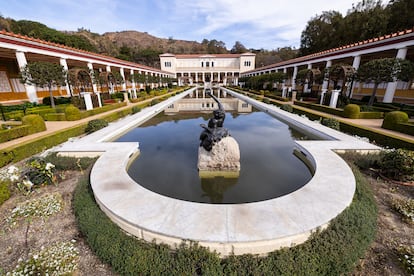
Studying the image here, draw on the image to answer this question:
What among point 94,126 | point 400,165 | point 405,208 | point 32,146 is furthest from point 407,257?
point 94,126

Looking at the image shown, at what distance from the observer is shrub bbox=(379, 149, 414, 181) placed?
4566mm

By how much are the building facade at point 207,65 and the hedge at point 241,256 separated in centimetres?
5955

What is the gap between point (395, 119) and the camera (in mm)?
8078

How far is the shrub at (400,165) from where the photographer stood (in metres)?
4.57

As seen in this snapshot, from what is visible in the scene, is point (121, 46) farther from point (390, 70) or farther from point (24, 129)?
point (390, 70)

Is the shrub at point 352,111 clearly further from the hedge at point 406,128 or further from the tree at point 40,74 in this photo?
the tree at point 40,74

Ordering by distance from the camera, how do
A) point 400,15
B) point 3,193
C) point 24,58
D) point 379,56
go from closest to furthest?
point 3,193 < point 24,58 < point 379,56 < point 400,15

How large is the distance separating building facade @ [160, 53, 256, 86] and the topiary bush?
5352 centimetres

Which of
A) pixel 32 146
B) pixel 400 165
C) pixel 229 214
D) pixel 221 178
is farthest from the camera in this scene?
pixel 32 146

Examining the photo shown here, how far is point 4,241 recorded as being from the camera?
3.22 m

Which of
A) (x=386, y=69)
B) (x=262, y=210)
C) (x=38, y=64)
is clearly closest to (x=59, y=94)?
(x=38, y=64)

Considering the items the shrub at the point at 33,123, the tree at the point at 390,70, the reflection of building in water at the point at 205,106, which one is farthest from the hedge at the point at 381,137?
the shrub at the point at 33,123

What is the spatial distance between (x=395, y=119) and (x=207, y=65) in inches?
2302

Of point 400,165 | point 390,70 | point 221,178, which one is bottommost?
point 221,178
